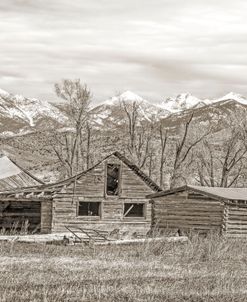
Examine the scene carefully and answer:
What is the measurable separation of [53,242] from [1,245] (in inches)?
185

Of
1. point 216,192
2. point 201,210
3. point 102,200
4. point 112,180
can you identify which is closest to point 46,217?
point 102,200

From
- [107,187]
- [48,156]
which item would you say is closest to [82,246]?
[107,187]

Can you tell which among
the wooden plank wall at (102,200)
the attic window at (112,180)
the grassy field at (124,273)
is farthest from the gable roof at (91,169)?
the grassy field at (124,273)

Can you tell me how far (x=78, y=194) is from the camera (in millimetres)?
43594

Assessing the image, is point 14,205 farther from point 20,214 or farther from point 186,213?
point 186,213

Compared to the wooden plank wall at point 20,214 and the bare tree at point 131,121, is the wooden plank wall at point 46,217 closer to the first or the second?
the wooden plank wall at point 20,214

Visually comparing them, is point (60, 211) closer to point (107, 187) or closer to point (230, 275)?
point (107, 187)

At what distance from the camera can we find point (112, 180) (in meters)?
47.9

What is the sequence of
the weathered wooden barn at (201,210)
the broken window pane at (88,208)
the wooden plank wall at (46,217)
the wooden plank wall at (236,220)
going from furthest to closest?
the broken window pane at (88,208) < the wooden plank wall at (46,217) < the wooden plank wall at (236,220) < the weathered wooden barn at (201,210)

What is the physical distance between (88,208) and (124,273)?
26432mm

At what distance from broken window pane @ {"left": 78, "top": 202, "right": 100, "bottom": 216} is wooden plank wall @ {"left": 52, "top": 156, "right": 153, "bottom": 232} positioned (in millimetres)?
1133

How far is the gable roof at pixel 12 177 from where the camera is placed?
1750 inches

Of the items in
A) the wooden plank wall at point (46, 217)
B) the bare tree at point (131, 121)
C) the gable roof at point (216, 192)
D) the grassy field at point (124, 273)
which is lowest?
the grassy field at point (124, 273)

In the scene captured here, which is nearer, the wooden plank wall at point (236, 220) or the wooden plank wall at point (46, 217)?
the wooden plank wall at point (236, 220)
